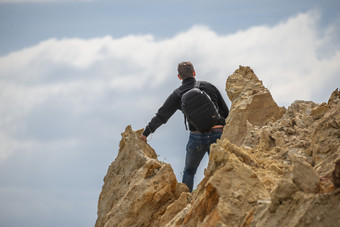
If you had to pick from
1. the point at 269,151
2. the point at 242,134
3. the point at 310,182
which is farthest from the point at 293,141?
the point at 242,134

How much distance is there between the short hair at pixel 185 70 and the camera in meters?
11.6

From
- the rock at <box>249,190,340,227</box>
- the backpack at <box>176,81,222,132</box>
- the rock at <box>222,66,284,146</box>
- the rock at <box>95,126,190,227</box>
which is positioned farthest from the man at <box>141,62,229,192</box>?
the rock at <box>249,190,340,227</box>

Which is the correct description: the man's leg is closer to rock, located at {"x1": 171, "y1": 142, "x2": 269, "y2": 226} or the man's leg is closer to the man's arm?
the man's arm

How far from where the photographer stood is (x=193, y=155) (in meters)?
11.1

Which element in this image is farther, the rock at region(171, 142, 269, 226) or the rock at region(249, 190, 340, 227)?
the rock at region(171, 142, 269, 226)

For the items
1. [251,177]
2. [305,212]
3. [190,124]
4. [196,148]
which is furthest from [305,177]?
[190,124]

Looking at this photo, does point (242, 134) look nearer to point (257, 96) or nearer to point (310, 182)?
point (257, 96)

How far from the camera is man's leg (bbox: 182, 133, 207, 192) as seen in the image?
436 inches

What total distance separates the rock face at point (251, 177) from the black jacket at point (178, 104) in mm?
795

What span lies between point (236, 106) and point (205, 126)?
2836mm

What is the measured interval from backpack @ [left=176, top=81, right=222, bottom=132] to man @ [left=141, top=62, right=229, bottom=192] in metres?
0.32

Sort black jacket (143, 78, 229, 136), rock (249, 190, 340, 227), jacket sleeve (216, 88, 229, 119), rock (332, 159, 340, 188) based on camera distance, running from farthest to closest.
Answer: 1. jacket sleeve (216, 88, 229, 119)
2. black jacket (143, 78, 229, 136)
3. rock (332, 159, 340, 188)
4. rock (249, 190, 340, 227)

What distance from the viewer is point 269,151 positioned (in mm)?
8414

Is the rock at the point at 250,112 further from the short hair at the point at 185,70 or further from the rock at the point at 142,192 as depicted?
the rock at the point at 142,192
